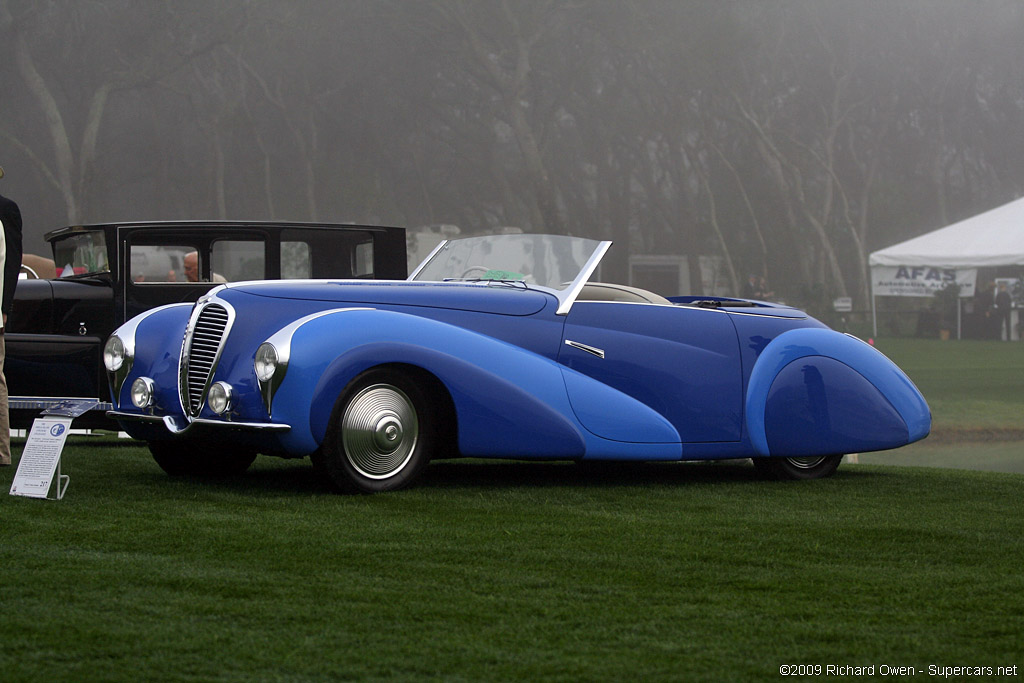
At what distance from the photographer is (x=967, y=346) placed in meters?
29.6

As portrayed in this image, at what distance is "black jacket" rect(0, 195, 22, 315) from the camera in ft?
23.1

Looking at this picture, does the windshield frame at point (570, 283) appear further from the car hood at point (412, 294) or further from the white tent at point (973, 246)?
the white tent at point (973, 246)

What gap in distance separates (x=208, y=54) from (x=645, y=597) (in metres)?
37.8

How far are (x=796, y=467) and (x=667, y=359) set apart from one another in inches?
44.1

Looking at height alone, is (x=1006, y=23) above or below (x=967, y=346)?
above

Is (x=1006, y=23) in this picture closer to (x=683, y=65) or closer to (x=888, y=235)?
(x=888, y=235)

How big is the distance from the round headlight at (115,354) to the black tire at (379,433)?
1276 mm

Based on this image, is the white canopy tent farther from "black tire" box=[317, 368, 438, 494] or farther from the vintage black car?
"black tire" box=[317, 368, 438, 494]

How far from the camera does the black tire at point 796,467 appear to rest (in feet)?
23.3

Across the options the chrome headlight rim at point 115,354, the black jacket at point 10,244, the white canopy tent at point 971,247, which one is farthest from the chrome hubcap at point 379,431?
the white canopy tent at point 971,247

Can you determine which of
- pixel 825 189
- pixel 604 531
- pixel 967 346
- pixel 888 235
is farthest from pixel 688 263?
pixel 604 531

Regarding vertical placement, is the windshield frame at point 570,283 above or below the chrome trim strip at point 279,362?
above

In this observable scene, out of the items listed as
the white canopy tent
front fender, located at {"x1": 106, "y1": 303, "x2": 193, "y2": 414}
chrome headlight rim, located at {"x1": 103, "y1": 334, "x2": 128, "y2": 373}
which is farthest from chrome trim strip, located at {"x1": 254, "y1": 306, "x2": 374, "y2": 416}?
the white canopy tent

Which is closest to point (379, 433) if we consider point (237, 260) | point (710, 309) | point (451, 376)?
point (451, 376)
